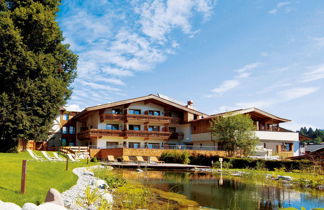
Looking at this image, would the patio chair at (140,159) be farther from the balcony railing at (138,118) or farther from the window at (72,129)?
the window at (72,129)

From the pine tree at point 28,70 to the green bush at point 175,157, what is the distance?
11188 mm

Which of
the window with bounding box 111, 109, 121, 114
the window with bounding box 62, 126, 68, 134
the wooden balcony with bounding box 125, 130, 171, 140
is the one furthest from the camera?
the window with bounding box 62, 126, 68, 134

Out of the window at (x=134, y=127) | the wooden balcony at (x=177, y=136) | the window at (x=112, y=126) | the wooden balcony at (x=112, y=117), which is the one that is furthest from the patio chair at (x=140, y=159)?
the wooden balcony at (x=177, y=136)

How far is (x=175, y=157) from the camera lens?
29.1m

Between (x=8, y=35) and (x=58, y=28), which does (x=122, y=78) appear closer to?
(x=58, y=28)

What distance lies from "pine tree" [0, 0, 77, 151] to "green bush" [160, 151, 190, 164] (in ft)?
36.7

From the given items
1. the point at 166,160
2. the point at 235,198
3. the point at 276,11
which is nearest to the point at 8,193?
the point at 235,198

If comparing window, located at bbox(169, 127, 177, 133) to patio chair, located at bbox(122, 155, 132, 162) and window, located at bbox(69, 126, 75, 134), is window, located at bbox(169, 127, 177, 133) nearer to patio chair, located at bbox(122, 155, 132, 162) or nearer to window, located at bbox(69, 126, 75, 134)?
patio chair, located at bbox(122, 155, 132, 162)

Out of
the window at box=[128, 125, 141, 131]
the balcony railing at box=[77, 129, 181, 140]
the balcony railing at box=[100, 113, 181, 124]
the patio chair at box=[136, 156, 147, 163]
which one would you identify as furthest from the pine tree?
the window at box=[128, 125, 141, 131]

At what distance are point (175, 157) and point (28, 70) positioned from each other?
1487 centimetres

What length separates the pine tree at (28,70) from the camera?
68.7 feet

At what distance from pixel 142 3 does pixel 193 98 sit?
30281 mm

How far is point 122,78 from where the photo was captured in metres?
24.1

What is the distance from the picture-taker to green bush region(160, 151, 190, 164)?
28.1m
